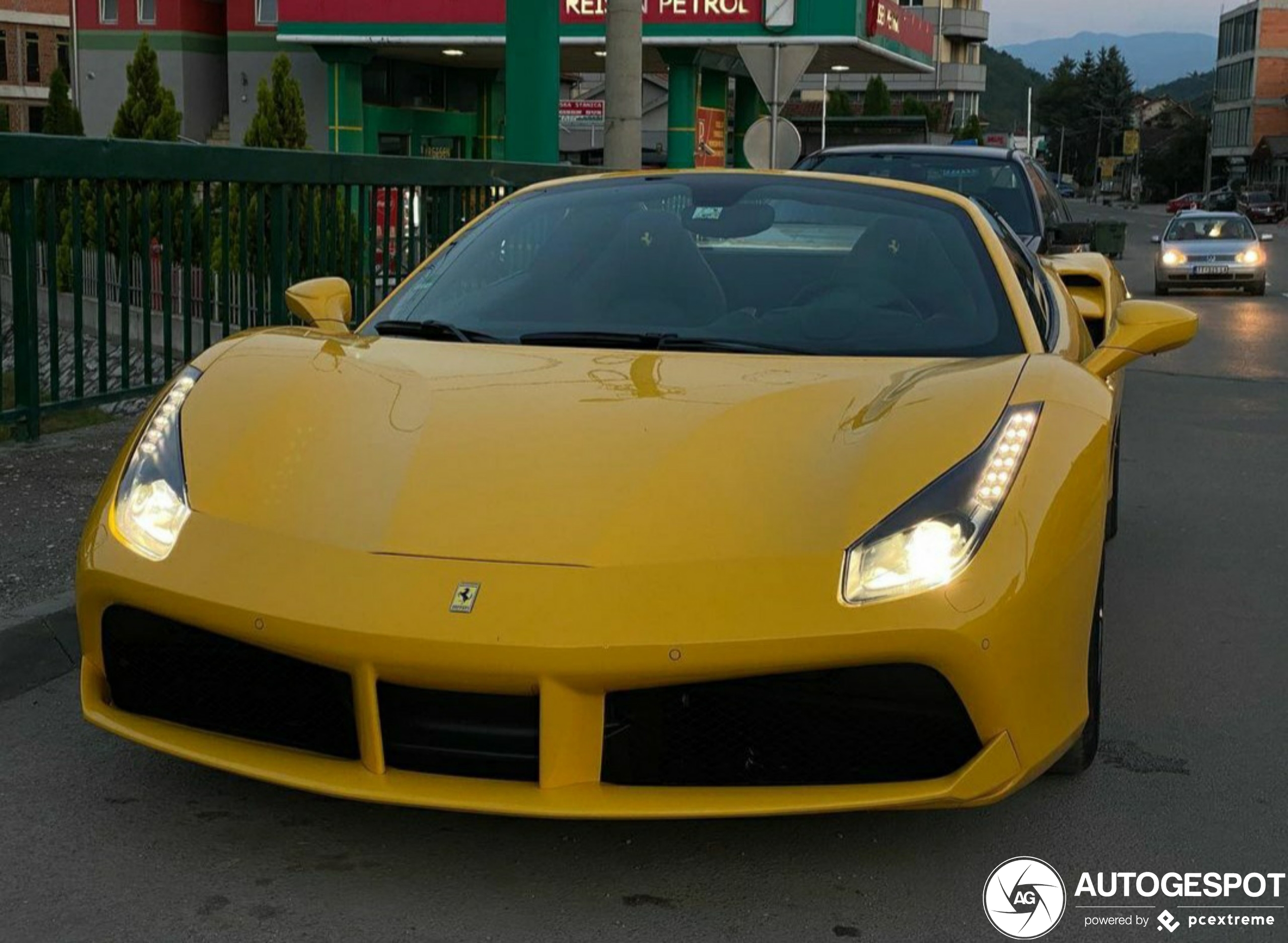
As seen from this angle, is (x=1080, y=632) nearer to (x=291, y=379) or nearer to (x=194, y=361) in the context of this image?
(x=291, y=379)

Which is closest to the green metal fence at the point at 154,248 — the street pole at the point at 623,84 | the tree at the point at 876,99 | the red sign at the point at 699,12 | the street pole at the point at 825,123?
the street pole at the point at 623,84

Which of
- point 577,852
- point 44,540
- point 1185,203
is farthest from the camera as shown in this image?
point 1185,203

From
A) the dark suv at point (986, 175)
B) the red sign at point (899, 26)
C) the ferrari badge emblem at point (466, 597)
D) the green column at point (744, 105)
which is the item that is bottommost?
the ferrari badge emblem at point (466, 597)

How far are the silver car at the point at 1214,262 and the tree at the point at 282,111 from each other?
44.3 feet

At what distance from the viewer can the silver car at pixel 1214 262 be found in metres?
24.3

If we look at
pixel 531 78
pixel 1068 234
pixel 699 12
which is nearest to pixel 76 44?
pixel 699 12

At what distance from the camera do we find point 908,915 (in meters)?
2.96

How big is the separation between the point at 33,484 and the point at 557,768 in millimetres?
3833

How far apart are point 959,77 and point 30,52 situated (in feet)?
188

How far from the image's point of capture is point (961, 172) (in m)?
11.7

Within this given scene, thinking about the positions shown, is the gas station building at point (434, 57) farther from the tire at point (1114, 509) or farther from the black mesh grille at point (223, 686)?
the black mesh grille at point (223, 686)

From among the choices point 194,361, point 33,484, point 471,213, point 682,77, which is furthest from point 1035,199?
point 682,77

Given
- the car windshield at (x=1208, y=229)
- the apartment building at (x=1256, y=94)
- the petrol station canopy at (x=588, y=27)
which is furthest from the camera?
the apartment building at (x=1256, y=94)

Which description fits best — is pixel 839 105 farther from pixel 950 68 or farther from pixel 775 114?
pixel 775 114
